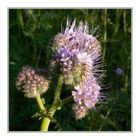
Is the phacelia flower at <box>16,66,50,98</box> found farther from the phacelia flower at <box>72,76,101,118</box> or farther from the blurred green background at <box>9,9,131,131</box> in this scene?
the blurred green background at <box>9,9,131,131</box>

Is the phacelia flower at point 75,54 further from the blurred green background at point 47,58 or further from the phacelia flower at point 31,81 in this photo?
the blurred green background at point 47,58

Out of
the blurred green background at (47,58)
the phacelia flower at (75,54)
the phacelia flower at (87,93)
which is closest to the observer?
the phacelia flower at (75,54)

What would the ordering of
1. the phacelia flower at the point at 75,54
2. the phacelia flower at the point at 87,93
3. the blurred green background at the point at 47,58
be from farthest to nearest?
the blurred green background at the point at 47,58, the phacelia flower at the point at 87,93, the phacelia flower at the point at 75,54

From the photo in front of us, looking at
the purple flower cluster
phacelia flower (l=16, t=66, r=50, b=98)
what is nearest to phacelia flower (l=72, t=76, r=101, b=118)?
the purple flower cluster

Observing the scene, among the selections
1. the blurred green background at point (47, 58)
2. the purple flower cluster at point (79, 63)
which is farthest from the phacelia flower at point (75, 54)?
the blurred green background at point (47, 58)
